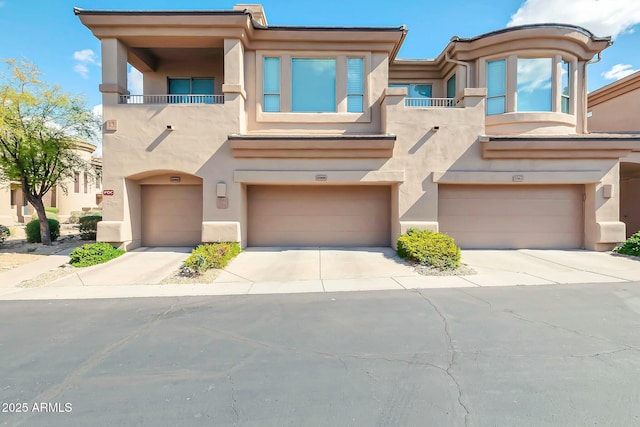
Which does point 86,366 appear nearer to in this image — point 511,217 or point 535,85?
point 511,217

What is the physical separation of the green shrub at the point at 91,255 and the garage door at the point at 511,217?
11.5m

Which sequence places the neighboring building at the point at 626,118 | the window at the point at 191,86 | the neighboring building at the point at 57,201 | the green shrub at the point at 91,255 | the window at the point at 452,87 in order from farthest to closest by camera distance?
1. the neighboring building at the point at 57,201
2. the neighboring building at the point at 626,118
3. the window at the point at 452,87
4. the window at the point at 191,86
5. the green shrub at the point at 91,255

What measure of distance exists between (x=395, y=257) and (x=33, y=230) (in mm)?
14874

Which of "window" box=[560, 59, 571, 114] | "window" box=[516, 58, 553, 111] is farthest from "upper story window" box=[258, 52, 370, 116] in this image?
"window" box=[560, 59, 571, 114]

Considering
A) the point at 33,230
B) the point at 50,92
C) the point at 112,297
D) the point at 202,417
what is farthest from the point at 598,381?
the point at 33,230

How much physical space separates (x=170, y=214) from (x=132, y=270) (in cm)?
349

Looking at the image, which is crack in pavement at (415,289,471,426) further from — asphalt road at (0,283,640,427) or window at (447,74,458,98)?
window at (447,74,458,98)

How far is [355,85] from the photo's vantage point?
11.6 meters

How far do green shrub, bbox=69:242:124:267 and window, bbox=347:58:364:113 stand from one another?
9.71m

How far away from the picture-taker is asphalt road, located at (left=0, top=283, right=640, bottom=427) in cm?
293

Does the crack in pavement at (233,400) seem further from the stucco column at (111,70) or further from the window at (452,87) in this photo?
the window at (452,87)

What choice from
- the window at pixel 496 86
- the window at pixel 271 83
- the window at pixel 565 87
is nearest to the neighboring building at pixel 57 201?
the window at pixel 271 83

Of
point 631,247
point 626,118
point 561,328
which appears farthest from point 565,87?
point 561,328

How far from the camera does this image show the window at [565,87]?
12.3m
